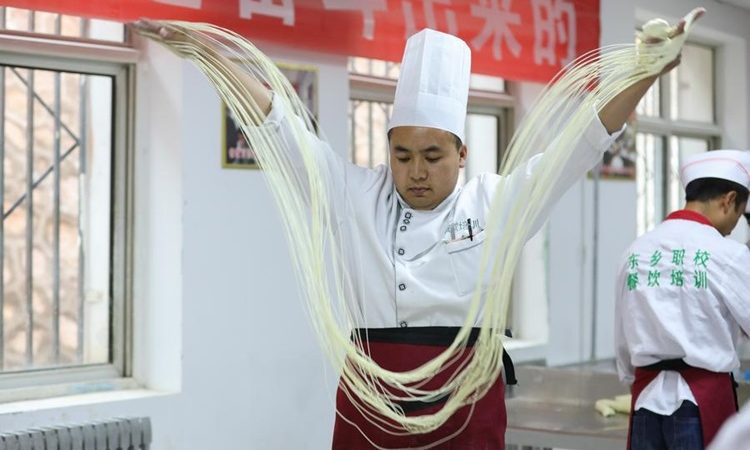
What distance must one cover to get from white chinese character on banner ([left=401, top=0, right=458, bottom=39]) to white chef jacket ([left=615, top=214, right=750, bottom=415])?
1531mm

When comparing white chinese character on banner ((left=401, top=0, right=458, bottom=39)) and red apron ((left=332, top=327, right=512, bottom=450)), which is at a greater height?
white chinese character on banner ((left=401, top=0, right=458, bottom=39))

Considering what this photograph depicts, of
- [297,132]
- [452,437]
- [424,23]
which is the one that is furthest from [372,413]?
[424,23]

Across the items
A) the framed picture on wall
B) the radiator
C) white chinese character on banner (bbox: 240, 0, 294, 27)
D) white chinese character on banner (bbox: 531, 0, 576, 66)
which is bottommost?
the radiator

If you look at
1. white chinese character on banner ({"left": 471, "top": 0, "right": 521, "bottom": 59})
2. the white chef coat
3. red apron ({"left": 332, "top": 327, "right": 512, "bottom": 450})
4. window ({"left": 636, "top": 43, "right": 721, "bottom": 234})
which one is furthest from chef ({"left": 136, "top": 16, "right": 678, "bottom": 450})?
window ({"left": 636, "top": 43, "right": 721, "bottom": 234})

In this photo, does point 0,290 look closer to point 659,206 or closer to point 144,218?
point 144,218

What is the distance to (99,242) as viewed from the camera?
352 centimetres

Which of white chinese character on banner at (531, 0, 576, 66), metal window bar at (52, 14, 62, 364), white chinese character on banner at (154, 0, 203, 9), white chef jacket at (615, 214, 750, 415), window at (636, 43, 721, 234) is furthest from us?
window at (636, 43, 721, 234)

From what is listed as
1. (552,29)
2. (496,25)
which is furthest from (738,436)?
(552,29)

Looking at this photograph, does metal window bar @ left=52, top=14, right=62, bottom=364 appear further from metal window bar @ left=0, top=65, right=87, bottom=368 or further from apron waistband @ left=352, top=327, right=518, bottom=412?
apron waistband @ left=352, top=327, right=518, bottom=412

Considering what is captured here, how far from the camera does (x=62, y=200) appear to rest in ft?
11.2

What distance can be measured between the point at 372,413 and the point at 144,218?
1871 millimetres

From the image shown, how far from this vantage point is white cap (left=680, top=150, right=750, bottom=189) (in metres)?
2.75

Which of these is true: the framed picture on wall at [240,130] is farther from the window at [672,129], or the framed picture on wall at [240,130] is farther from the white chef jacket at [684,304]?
the window at [672,129]

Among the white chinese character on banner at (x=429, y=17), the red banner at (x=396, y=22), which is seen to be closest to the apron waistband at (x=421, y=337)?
the red banner at (x=396, y=22)
